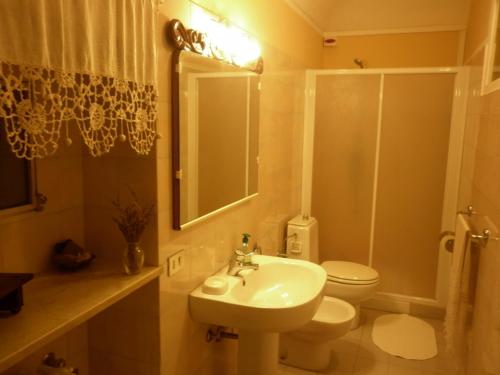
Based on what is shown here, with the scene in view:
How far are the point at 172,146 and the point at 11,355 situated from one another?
0.84 m

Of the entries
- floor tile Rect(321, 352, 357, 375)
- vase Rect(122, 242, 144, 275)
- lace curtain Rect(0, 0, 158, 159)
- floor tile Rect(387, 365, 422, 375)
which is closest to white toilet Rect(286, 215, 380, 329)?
floor tile Rect(321, 352, 357, 375)

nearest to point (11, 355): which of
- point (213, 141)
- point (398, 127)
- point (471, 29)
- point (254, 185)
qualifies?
point (213, 141)

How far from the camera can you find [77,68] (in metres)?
0.96

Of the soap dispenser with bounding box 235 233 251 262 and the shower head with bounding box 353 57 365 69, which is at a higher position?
the shower head with bounding box 353 57 365 69

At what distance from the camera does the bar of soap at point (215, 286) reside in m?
1.72

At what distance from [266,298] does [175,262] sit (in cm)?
60

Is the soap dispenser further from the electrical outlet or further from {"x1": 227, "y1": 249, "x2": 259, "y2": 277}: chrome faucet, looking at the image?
the electrical outlet

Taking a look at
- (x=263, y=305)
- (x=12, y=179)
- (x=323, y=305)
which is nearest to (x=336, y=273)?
(x=323, y=305)

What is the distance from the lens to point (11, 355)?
0.90 metres

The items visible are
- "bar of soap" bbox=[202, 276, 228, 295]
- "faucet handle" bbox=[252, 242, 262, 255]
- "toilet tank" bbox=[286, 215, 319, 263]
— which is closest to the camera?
"bar of soap" bbox=[202, 276, 228, 295]

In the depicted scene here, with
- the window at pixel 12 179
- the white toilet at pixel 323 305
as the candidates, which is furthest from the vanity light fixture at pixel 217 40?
the white toilet at pixel 323 305

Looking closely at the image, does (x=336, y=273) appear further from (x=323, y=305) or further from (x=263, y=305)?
(x=263, y=305)

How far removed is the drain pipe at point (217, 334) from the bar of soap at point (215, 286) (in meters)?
0.29

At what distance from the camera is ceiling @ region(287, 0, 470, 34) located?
328 cm
